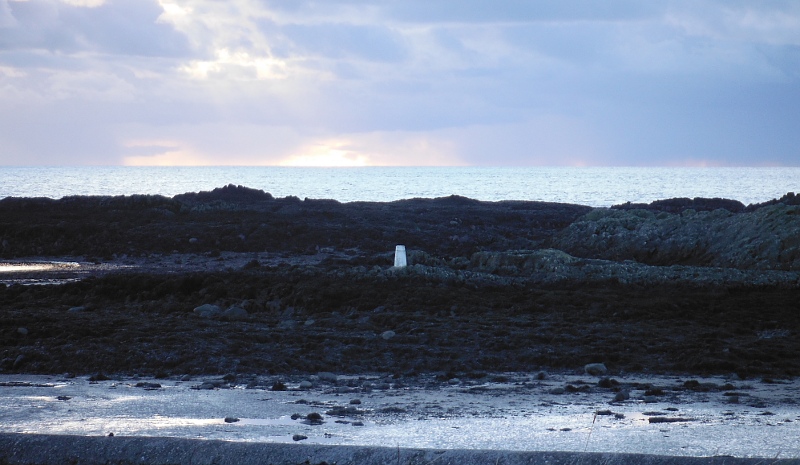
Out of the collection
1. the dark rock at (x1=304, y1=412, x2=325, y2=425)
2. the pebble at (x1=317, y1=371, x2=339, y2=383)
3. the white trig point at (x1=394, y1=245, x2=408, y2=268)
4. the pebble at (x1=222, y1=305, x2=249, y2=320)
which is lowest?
the pebble at (x1=317, y1=371, x2=339, y2=383)

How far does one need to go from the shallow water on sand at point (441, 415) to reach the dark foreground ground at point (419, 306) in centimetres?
98

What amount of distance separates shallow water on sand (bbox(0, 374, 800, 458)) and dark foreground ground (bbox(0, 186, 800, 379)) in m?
0.98

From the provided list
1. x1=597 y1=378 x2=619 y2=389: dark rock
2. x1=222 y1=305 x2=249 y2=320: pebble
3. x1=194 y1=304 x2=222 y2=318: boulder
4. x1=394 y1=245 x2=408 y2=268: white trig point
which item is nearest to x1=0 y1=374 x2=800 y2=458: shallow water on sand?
x1=597 y1=378 x2=619 y2=389: dark rock

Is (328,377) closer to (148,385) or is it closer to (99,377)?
(148,385)

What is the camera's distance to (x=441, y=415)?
7883 mm

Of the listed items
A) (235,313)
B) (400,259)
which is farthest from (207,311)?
(400,259)

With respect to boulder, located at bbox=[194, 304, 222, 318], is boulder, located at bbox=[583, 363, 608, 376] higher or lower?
lower

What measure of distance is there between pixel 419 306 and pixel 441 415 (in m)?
6.79

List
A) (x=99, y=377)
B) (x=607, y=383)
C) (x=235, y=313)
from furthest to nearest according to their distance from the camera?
(x=235, y=313) < (x=99, y=377) < (x=607, y=383)

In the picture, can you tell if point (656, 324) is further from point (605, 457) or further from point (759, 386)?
point (605, 457)

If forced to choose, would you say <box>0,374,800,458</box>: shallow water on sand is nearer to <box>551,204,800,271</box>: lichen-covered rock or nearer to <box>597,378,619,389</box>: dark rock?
<box>597,378,619,389</box>: dark rock

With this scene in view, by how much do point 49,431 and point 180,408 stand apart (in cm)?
146

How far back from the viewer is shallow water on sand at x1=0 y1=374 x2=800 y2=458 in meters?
6.70

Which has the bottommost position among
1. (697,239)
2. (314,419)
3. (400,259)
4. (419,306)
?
(314,419)
